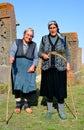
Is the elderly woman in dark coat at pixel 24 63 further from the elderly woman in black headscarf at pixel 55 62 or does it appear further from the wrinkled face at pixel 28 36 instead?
the elderly woman in black headscarf at pixel 55 62

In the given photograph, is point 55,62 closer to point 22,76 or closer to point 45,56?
point 45,56

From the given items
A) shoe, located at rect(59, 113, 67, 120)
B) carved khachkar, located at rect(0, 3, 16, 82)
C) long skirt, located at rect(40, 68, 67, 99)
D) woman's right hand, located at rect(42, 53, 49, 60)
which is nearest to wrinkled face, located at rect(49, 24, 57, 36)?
woman's right hand, located at rect(42, 53, 49, 60)

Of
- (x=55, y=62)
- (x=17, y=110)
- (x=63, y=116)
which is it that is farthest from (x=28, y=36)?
(x=63, y=116)

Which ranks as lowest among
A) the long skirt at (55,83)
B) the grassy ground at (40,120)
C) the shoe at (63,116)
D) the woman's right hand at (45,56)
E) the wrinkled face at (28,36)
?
the grassy ground at (40,120)

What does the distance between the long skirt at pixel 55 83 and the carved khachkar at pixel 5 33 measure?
531 centimetres

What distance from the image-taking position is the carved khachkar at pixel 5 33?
1148 centimetres

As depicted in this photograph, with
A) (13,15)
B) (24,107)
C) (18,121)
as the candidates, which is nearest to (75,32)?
(13,15)

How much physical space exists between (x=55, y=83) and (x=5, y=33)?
587 centimetres

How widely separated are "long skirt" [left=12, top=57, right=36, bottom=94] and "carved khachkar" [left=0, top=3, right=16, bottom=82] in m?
4.97

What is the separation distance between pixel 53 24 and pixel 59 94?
4.54ft

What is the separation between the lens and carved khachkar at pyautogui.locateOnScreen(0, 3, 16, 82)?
11484 millimetres

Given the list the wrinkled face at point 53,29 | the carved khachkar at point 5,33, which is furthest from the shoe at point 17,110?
the carved khachkar at point 5,33

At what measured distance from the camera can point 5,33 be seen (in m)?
11.7

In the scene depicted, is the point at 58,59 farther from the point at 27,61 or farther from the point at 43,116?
the point at 43,116
